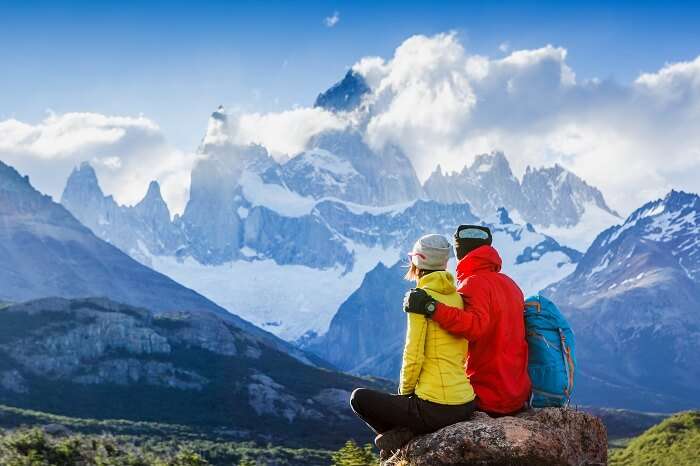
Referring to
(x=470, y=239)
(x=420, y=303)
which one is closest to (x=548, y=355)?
(x=470, y=239)

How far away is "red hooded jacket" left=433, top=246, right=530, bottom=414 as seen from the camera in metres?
15.5

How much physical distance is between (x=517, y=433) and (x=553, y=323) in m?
2.56

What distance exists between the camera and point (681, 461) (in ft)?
290

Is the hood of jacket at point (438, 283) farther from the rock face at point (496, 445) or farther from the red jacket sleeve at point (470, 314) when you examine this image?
the rock face at point (496, 445)

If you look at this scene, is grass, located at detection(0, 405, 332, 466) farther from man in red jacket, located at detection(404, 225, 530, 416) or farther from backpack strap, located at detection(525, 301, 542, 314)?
backpack strap, located at detection(525, 301, 542, 314)

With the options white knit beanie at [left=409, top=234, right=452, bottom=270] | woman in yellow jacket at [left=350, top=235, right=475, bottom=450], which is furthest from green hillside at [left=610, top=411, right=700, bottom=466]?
white knit beanie at [left=409, top=234, right=452, bottom=270]

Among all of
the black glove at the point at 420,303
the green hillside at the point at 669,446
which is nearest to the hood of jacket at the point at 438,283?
the black glove at the point at 420,303

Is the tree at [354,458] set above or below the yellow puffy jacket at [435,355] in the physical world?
below

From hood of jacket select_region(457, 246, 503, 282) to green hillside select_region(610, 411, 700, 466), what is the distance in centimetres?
7717

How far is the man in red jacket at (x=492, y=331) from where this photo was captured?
15.5 metres

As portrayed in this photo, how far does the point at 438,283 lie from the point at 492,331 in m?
1.58

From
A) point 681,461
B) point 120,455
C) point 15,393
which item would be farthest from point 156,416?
point 681,461

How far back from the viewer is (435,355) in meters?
14.9

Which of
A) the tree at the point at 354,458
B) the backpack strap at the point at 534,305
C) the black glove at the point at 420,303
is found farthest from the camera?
the tree at the point at 354,458
